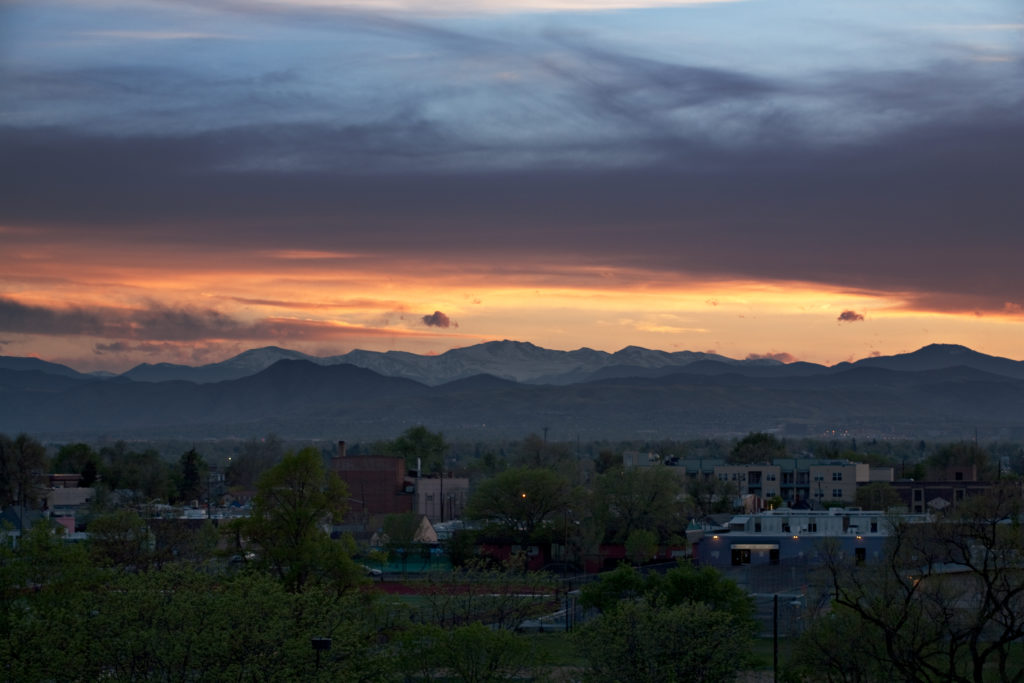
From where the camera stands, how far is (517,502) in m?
98.9

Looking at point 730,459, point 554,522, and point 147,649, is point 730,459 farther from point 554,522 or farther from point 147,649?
point 147,649

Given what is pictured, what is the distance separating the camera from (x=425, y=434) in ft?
600

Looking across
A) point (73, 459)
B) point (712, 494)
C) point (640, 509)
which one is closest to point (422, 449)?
point (73, 459)

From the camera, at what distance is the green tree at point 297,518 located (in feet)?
183

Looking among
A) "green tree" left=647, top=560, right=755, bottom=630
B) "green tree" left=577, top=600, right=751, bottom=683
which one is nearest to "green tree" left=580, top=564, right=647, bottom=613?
"green tree" left=647, top=560, right=755, bottom=630

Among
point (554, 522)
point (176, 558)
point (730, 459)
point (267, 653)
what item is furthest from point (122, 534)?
point (730, 459)

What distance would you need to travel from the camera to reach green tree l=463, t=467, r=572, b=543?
9881 cm

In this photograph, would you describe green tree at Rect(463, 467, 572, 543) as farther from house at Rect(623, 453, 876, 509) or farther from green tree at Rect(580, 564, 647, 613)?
green tree at Rect(580, 564, 647, 613)

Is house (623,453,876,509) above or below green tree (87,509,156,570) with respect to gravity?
above

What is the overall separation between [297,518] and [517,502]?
1681 inches

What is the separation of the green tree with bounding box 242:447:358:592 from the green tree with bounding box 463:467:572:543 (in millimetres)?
40156

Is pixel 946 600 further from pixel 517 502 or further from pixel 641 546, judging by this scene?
pixel 517 502

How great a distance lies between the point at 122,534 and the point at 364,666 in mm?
38970

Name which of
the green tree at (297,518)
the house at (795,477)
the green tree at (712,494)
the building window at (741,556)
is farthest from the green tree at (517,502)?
the green tree at (297,518)
